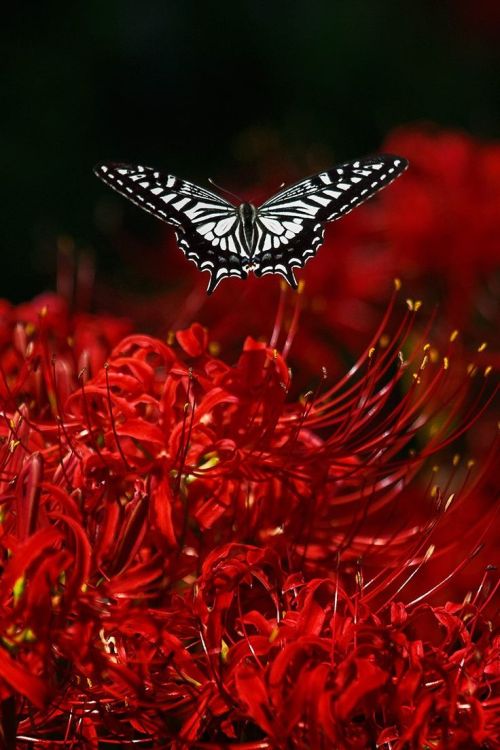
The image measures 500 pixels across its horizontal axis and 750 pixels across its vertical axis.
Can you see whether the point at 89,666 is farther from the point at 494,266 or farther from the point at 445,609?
the point at 494,266

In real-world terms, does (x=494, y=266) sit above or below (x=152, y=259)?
above

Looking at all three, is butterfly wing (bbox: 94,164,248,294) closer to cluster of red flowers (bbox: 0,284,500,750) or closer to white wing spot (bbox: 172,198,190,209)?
white wing spot (bbox: 172,198,190,209)

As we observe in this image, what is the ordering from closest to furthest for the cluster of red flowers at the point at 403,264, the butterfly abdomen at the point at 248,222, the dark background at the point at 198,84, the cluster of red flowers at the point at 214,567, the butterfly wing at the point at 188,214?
1. the cluster of red flowers at the point at 214,567
2. the butterfly wing at the point at 188,214
3. the butterfly abdomen at the point at 248,222
4. the cluster of red flowers at the point at 403,264
5. the dark background at the point at 198,84

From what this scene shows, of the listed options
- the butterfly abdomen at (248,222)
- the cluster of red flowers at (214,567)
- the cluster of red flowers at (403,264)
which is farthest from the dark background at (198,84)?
the cluster of red flowers at (214,567)

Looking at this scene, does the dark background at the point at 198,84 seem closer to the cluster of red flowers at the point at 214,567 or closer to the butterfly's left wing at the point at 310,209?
the butterfly's left wing at the point at 310,209

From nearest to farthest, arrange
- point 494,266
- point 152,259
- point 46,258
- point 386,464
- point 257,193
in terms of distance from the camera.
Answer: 1. point 386,464
2. point 494,266
3. point 257,193
4. point 152,259
5. point 46,258

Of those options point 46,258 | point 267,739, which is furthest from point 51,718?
point 46,258

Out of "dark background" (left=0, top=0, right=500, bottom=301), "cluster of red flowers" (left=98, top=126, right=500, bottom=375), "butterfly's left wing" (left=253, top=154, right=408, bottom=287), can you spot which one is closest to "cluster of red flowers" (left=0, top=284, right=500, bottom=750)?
"butterfly's left wing" (left=253, top=154, right=408, bottom=287)
